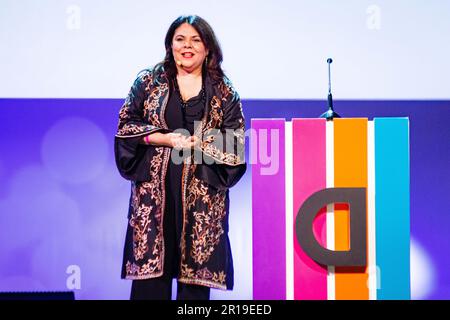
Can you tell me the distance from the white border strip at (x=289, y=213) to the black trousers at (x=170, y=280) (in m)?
0.35

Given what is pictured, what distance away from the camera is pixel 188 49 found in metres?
3.62

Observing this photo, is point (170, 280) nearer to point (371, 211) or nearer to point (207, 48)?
point (371, 211)

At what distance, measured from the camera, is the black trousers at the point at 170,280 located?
346 cm

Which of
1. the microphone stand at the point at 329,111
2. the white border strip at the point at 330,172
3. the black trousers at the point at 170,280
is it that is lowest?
the black trousers at the point at 170,280

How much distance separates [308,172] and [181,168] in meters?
0.55

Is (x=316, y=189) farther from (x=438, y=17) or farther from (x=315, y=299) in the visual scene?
(x=438, y=17)

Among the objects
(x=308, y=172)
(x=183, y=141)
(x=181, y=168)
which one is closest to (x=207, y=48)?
(x=183, y=141)

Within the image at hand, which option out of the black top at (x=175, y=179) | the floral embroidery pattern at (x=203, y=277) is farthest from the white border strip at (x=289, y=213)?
Answer: the black top at (x=175, y=179)

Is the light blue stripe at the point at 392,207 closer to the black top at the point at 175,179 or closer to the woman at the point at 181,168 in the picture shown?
the woman at the point at 181,168

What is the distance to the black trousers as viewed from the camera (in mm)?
3463

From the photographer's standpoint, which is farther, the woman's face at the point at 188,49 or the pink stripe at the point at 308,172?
the woman's face at the point at 188,49

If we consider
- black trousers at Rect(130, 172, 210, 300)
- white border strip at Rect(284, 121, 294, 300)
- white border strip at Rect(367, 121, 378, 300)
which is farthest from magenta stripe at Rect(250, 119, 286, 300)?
white border strip at Rect(367, 121, 378, 300)
